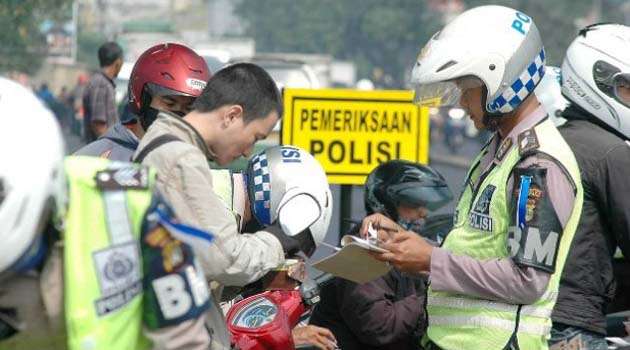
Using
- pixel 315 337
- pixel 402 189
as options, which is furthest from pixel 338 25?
pixel 315 337

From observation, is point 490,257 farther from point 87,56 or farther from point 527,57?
point 87,56

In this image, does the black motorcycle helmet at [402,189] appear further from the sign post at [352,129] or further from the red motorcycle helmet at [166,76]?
the sign post at [352,129]

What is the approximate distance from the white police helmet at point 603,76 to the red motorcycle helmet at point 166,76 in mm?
1269

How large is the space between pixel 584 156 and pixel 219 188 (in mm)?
1242

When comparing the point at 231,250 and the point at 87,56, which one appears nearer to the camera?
the point at 231,250

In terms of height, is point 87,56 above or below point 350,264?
below

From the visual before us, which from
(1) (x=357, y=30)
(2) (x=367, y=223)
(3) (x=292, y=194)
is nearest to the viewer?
(3) (x=292, y=194)

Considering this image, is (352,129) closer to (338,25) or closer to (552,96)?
(552,96)

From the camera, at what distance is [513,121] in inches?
188

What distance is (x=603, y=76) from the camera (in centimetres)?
542

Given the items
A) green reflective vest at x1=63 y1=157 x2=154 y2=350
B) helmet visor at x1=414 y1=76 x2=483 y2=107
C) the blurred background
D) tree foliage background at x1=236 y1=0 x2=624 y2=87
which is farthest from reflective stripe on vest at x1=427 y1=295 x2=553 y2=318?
tree foliage background at x1=236 y1=0 x2=624 y2=87

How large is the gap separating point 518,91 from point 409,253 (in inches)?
22.5

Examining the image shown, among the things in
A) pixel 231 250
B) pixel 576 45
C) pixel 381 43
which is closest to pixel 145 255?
pixel 231 250

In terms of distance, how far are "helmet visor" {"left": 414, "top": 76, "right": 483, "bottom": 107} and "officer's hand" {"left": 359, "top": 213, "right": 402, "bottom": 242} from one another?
0.39 metres
